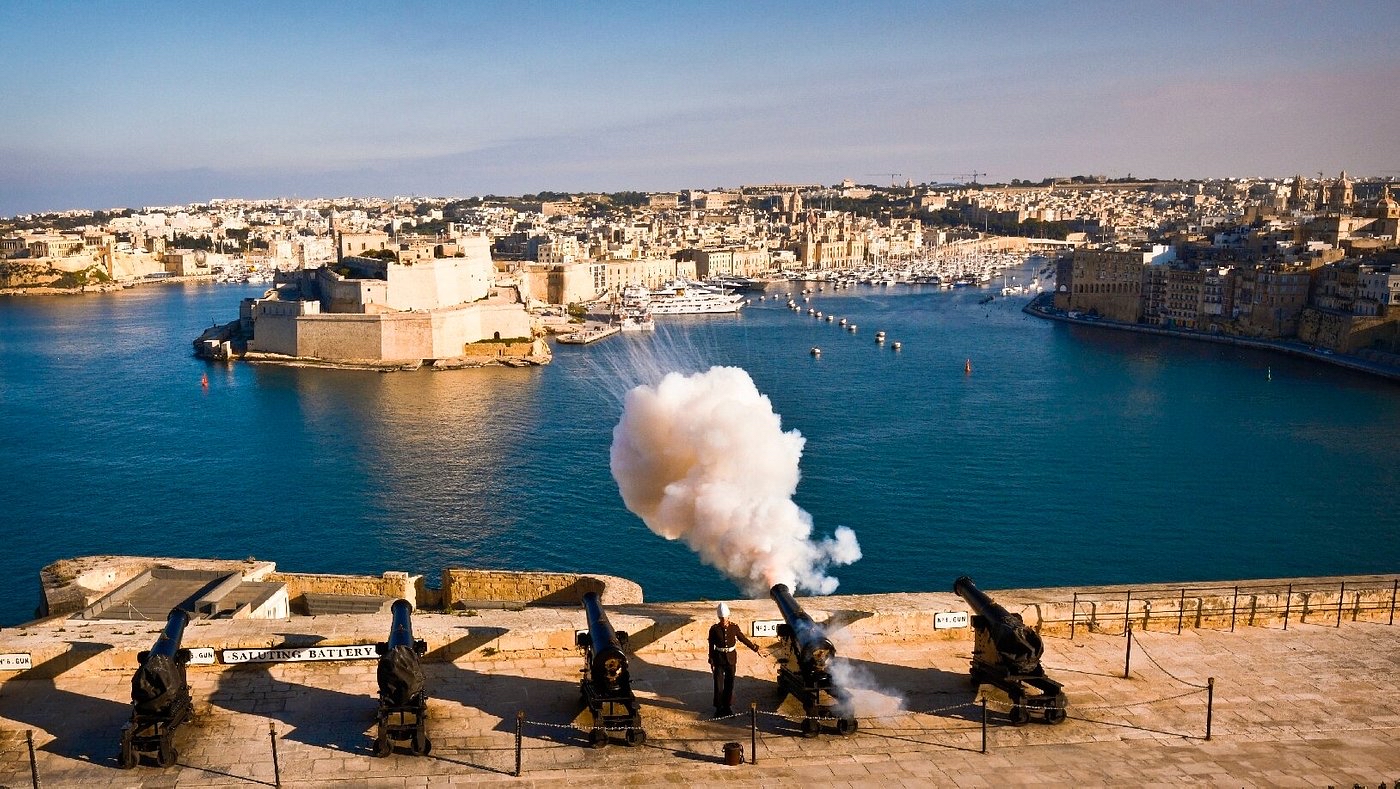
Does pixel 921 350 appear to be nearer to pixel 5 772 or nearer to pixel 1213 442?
pixel 1213 442

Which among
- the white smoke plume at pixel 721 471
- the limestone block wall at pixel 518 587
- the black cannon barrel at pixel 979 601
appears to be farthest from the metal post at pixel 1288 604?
the limestone block wall at pixel 518 587

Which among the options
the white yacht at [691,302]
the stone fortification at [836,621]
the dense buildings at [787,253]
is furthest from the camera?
the white yacht at [691,302]

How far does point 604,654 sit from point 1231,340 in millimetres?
43504

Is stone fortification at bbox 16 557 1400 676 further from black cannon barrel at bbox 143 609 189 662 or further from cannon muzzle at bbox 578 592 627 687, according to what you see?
cannon muzzle at bbox 578 592 627 687

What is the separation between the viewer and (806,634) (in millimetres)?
5332

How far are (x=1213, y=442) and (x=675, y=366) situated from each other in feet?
54.4

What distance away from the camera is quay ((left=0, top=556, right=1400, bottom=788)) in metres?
4.88

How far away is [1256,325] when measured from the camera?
4281cm

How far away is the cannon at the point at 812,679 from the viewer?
17.2ft

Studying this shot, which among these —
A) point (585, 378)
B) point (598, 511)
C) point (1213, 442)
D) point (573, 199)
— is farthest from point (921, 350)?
point (573, 199)

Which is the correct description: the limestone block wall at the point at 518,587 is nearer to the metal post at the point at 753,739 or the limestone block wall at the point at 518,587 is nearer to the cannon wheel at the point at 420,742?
the metal post at the point at 753,739

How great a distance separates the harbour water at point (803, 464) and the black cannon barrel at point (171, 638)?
385 inches

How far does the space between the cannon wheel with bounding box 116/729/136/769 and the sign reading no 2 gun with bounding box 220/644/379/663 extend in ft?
3.29

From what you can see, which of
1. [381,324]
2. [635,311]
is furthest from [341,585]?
[635,311]
